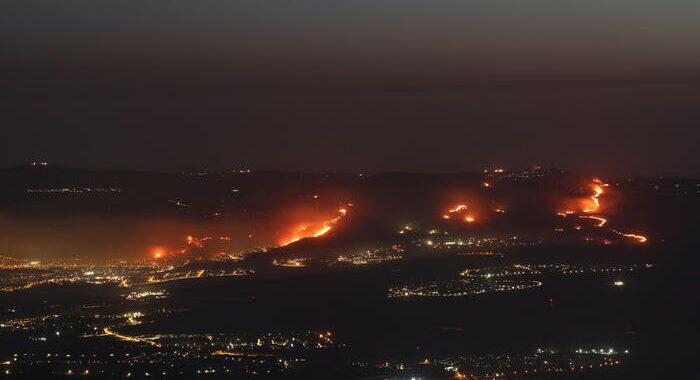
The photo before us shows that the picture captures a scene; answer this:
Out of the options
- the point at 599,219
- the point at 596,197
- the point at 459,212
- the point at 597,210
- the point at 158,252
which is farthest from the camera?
the point at 596,197

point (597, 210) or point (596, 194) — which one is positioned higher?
point (596, 194)

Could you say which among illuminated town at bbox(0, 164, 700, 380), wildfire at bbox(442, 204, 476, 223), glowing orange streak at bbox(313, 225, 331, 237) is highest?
wildfire at bbox(442, 204, 476, 223)

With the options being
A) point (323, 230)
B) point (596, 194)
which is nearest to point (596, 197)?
point (596, 194)

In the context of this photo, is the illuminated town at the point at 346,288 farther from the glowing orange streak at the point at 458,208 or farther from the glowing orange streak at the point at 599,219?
the glowing orange streak at the point at 599,219

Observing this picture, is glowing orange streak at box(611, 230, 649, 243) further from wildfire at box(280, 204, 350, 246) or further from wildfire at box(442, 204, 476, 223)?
wildfire at box(280, 204, 350, 246)

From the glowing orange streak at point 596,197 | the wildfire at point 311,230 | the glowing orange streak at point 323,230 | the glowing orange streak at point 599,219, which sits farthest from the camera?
the glowing orange streak at point 596,197

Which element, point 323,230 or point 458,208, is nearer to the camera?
point 323,230

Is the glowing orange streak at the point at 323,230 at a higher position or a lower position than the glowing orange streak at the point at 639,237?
higher

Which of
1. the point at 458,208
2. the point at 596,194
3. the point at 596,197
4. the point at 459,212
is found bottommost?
the point at 459,212

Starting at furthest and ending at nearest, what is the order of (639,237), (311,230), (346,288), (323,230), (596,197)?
1. (596,197)
2. (311,230)
3. (323,230)
4. (639,237)
5. (346,288)

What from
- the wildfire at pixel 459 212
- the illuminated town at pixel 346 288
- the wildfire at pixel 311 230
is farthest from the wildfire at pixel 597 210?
the wildfire at pixel 311 230

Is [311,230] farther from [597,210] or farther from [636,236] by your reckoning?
[597,210]

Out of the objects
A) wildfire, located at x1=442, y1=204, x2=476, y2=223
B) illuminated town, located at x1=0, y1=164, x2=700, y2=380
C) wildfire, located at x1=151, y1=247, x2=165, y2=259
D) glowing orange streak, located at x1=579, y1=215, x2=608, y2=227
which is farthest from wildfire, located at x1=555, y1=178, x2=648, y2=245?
wildfire, located at x1=151, y1=247, x2=165, y2=259
